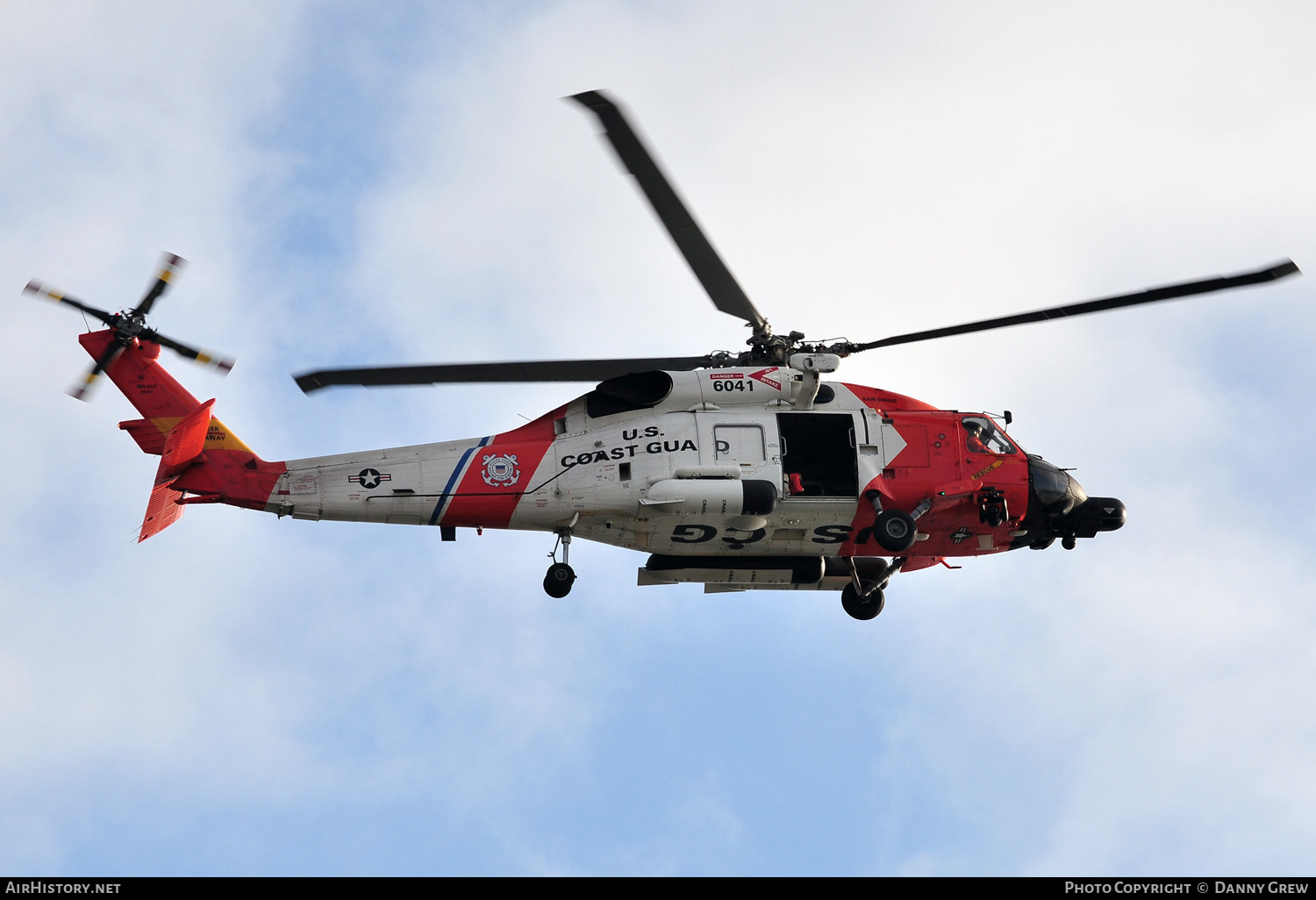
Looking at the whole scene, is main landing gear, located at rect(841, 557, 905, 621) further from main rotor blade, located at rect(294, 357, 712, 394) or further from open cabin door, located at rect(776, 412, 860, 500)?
main rotor blade, located at rect(294, 357, 712, 394)

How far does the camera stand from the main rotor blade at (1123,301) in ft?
72.0

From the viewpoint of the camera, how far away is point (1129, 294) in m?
22.3

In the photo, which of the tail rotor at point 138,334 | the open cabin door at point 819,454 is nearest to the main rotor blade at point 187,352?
the tail rotor at point 138,334

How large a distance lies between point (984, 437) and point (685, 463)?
5465 millimetres

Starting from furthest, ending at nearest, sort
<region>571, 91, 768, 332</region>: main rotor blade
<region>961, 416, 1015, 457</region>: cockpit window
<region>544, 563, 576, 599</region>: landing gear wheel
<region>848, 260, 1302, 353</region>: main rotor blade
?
<region>961, 416, 1015, 457</region>: cockpit window → <region>544, 563, 576, 599</region>: landing gear wheel → <region>848, 260, 1302, 353</region>: main rotor blade → <region>571, 91, 768, 332</region>: main rotor blade

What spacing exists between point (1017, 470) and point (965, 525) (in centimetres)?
129

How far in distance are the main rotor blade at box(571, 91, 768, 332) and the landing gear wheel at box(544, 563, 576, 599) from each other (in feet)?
15.8

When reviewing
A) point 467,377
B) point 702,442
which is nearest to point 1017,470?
point 702,442

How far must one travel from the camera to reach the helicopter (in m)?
23.0

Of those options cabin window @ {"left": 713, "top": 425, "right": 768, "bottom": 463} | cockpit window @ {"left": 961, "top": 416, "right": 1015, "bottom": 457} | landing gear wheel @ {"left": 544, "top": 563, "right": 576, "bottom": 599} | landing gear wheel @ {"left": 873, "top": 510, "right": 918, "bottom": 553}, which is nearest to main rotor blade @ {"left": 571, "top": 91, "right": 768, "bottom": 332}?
cabin window @ {"left": 713, "top": 425, "right": 768, "bottom": 463}

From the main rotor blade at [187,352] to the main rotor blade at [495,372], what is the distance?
207cm

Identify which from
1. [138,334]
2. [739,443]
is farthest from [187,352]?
[739,443]
